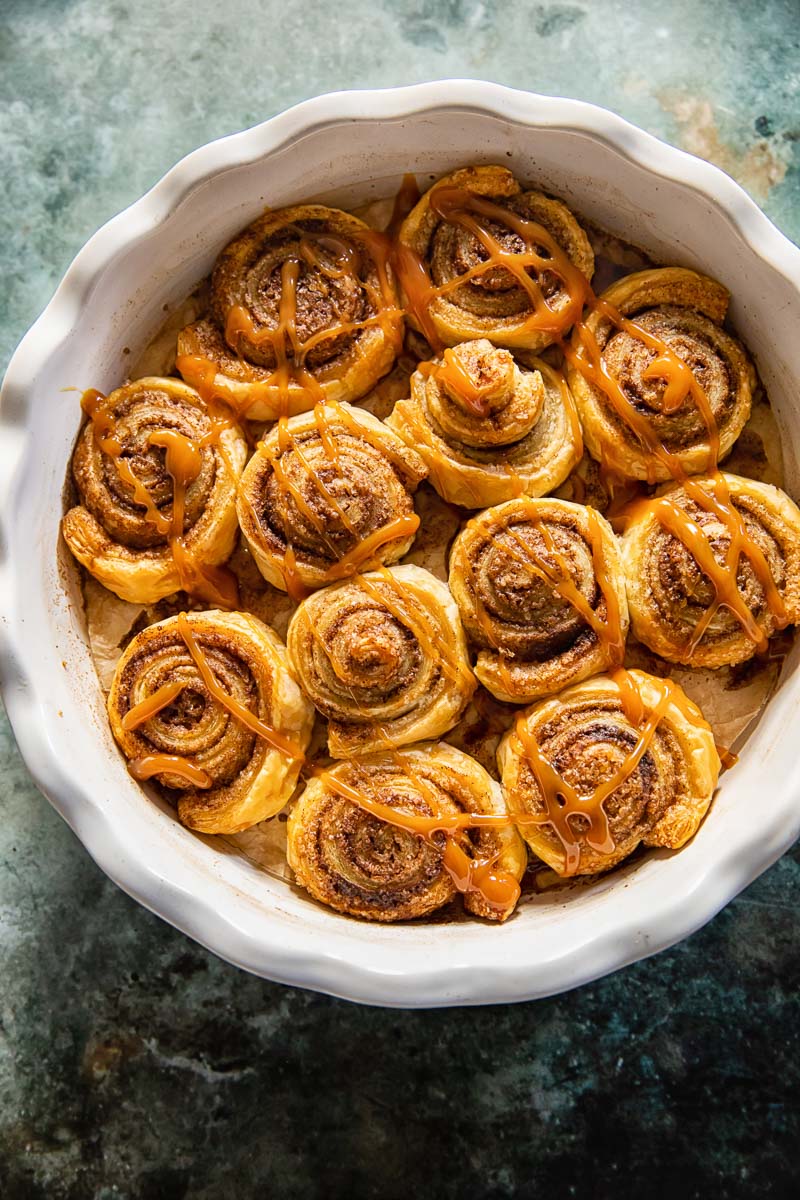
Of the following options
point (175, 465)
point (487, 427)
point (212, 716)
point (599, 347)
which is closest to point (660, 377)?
point (599, 347)

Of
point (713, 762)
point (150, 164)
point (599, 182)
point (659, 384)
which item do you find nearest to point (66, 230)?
point (150, 164)

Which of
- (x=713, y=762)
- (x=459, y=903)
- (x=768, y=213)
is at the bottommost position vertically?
(x=459, y=903)

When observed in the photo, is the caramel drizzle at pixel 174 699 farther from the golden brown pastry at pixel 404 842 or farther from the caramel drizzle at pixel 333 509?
the caramel drizzle at pixel 333 509

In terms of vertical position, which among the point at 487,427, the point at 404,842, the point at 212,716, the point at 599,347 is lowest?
the point at 404,842

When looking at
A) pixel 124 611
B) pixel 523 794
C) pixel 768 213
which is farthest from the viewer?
pixel 768 213

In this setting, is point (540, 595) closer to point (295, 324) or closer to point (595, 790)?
point (595, 790)

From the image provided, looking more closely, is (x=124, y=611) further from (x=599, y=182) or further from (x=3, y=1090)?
(x=599, y=182)
